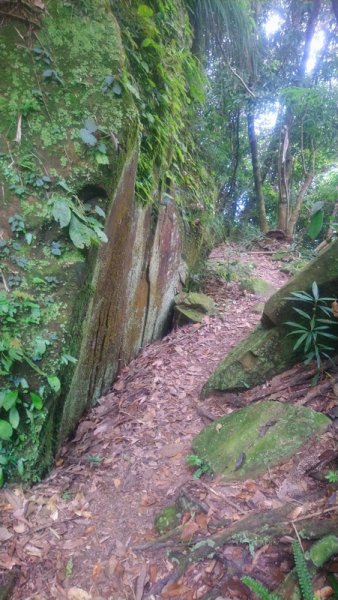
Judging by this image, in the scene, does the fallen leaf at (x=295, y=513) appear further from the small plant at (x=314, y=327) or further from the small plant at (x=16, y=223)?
the small plant at (x=16, y=223)

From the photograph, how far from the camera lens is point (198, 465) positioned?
2980 millimetres

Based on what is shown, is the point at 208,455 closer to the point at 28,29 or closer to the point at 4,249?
the point at 4,249

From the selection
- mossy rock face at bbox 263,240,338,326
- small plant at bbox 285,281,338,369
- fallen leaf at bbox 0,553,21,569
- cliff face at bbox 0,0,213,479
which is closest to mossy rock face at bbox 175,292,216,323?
mossy rock face at bbox 263,240,338,326

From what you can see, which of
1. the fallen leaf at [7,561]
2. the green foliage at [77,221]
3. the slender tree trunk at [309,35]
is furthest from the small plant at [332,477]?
the slender tree trunk at [309,35]

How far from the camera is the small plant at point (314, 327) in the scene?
11.1 feet

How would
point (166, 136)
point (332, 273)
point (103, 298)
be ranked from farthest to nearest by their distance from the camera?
point (166, 136), point (103, 298), point (332, 273)

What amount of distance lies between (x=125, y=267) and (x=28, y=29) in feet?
7.77

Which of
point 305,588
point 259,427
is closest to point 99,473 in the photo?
point 259,427

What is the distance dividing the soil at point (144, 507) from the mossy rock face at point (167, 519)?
0.05m

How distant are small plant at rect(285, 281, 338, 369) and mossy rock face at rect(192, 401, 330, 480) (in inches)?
25.3

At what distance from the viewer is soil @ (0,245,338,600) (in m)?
2.11

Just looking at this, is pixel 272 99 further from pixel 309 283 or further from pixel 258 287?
pixel 309 283

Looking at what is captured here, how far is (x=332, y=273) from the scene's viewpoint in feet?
11.5

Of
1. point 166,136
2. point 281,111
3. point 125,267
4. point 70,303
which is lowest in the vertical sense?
point 70,303
